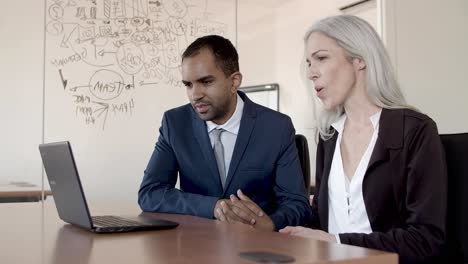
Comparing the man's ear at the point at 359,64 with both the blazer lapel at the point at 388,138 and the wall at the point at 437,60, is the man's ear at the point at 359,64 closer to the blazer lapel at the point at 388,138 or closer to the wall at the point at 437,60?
the blazer lapel at the point at 388,138

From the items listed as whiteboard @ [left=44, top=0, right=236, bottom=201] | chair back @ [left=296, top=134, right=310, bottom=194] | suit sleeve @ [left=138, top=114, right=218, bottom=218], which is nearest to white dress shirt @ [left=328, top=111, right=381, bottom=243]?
suit sleeve @ [left=138, top=114, right=218, bottom=218]

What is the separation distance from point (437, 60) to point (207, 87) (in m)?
2.13

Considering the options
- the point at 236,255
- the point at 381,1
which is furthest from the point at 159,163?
the point at 381,1

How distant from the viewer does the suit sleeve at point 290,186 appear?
1863 millimetres

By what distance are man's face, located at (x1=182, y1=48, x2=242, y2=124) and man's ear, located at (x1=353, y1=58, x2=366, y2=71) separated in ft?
2.11

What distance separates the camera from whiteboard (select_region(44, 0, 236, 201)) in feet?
12.5

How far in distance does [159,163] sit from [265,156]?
403 mm

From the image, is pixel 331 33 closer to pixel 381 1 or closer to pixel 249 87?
pixel 381 1

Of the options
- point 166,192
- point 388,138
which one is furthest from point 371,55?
point 166,192

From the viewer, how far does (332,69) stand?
166 cm

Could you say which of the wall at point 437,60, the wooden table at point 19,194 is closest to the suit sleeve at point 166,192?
the wooden table at point 19,194

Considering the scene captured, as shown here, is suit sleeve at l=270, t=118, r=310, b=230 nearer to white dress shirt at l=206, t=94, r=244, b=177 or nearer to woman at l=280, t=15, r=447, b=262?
woman at l=280, t=15, r=447, b=262

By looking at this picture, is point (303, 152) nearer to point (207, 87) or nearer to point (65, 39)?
point (207, 87)

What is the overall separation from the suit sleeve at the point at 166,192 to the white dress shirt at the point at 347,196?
38cm
